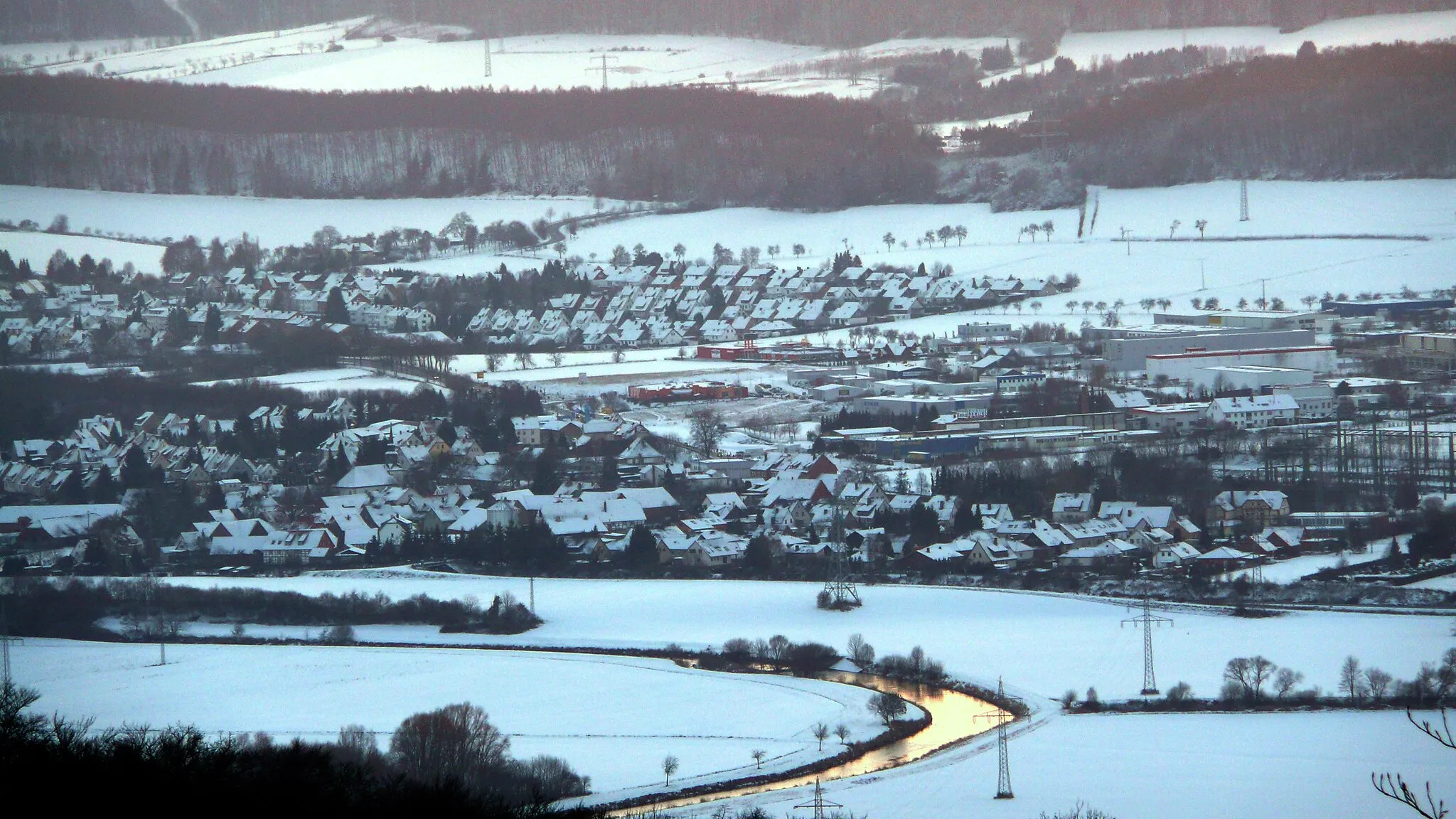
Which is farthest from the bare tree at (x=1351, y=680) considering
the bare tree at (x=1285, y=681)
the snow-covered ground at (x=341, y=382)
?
the snow-covered ground at (x=341, y=382)

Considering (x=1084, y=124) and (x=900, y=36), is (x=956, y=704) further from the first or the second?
(x=900, y=36)

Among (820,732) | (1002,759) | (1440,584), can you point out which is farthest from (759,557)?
(1002,759)

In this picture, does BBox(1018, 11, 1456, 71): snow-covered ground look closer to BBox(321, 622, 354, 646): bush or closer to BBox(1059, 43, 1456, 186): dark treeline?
BBox(1059, 43, 1456, 186): dark treeline

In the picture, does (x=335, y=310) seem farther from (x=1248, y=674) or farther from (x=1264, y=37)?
(x=1264, y=37)

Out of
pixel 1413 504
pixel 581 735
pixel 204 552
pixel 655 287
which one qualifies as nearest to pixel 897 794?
pixel 581 735

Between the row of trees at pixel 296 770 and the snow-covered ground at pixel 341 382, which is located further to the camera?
the snow-covered ground at pixel 341 382

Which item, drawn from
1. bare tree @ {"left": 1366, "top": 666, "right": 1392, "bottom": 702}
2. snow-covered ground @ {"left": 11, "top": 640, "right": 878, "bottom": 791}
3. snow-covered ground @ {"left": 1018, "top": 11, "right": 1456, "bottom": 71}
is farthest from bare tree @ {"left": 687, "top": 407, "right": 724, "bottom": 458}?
snow-covered ground @ {"left": 1018, "top": 11, "right": 1456, "bottom": 71}

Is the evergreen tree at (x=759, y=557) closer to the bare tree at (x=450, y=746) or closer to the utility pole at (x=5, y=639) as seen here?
the bare tree at (x=450, y=746)
